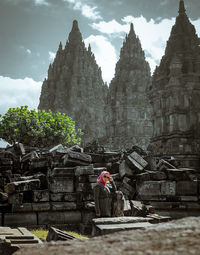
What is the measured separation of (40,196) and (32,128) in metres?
22.0

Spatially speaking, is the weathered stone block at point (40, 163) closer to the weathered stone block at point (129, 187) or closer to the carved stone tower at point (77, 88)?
the weathered stone block at point (129, 187)

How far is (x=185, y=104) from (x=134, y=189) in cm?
966

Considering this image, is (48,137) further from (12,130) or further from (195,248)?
(195,248)

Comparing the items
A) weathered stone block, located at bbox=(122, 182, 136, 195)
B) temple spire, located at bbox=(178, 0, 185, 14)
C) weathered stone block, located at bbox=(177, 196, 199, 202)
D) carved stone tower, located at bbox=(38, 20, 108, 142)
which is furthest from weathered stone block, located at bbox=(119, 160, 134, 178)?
carved stone tower, located at bbox=(38, 20, 108, 142)

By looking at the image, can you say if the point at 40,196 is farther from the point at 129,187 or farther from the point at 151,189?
the point at 151,189

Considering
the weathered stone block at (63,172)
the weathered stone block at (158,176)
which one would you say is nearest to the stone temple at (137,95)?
the weathered stone block at (158,176)

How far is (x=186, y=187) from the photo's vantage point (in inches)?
334

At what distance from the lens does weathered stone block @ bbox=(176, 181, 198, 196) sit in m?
8.44

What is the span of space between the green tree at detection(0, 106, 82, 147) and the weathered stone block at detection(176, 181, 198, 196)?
2235 cm

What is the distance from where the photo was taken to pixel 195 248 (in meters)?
1.84

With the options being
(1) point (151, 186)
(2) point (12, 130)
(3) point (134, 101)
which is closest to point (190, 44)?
(1) point (151, 186)

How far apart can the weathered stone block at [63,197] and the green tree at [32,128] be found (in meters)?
21.8

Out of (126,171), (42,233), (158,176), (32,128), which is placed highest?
(32,128)

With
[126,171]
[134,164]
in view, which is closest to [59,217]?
[126,171]
